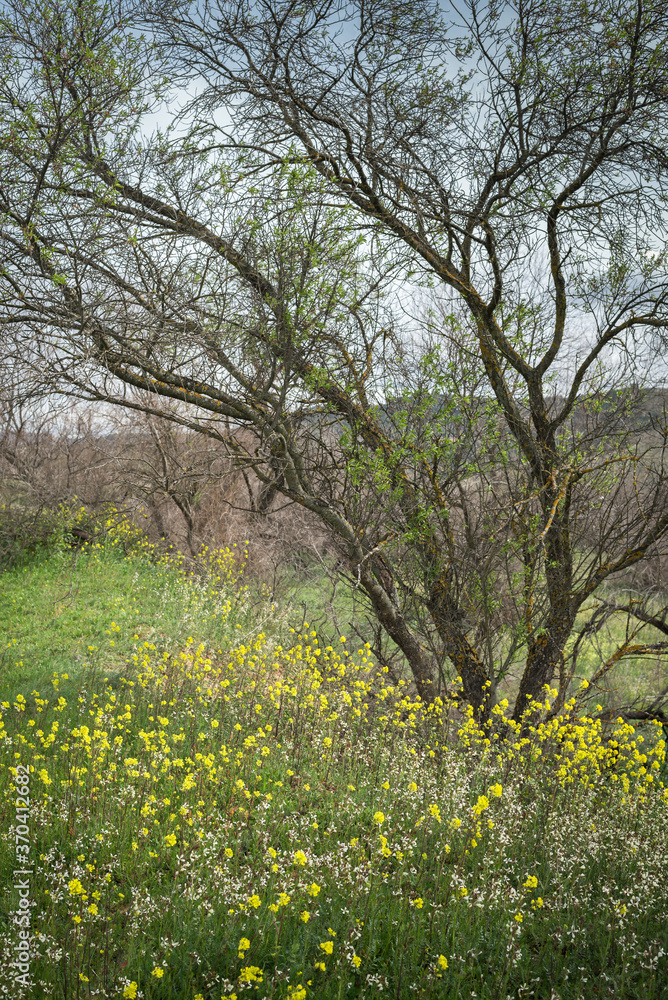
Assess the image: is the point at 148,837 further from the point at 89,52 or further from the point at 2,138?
the point at 89,52

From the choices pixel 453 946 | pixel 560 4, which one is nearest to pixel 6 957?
pixel 453 946

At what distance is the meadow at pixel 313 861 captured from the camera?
2857mm

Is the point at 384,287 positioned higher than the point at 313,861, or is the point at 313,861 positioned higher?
the point at 384,287

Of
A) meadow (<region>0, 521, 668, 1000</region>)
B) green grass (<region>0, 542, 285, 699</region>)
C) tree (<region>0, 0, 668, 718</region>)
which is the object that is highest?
tree (<region>0, 0, 668, 718</region>)

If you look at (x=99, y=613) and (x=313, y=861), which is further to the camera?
(x=99, y=613)

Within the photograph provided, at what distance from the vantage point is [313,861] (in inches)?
132

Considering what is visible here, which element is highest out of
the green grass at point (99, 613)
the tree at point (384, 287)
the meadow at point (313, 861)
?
the tree at point (384, 287)

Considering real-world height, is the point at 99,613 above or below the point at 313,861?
above

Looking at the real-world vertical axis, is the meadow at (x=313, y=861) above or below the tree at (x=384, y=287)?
below

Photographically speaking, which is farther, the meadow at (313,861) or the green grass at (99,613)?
the green grass at (99,613)

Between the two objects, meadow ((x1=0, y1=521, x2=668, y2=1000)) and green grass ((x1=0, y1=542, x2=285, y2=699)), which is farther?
green grass ((x1=0, y1=542, x2=285, y2=699))

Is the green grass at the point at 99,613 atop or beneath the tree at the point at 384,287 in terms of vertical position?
beneath

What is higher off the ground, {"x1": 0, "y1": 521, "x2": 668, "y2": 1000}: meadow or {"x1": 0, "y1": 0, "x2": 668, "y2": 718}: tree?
{"x1": 0, "y1": 0, "x2": 668, "y2": 718}: tree

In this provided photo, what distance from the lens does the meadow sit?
9.37 feet
